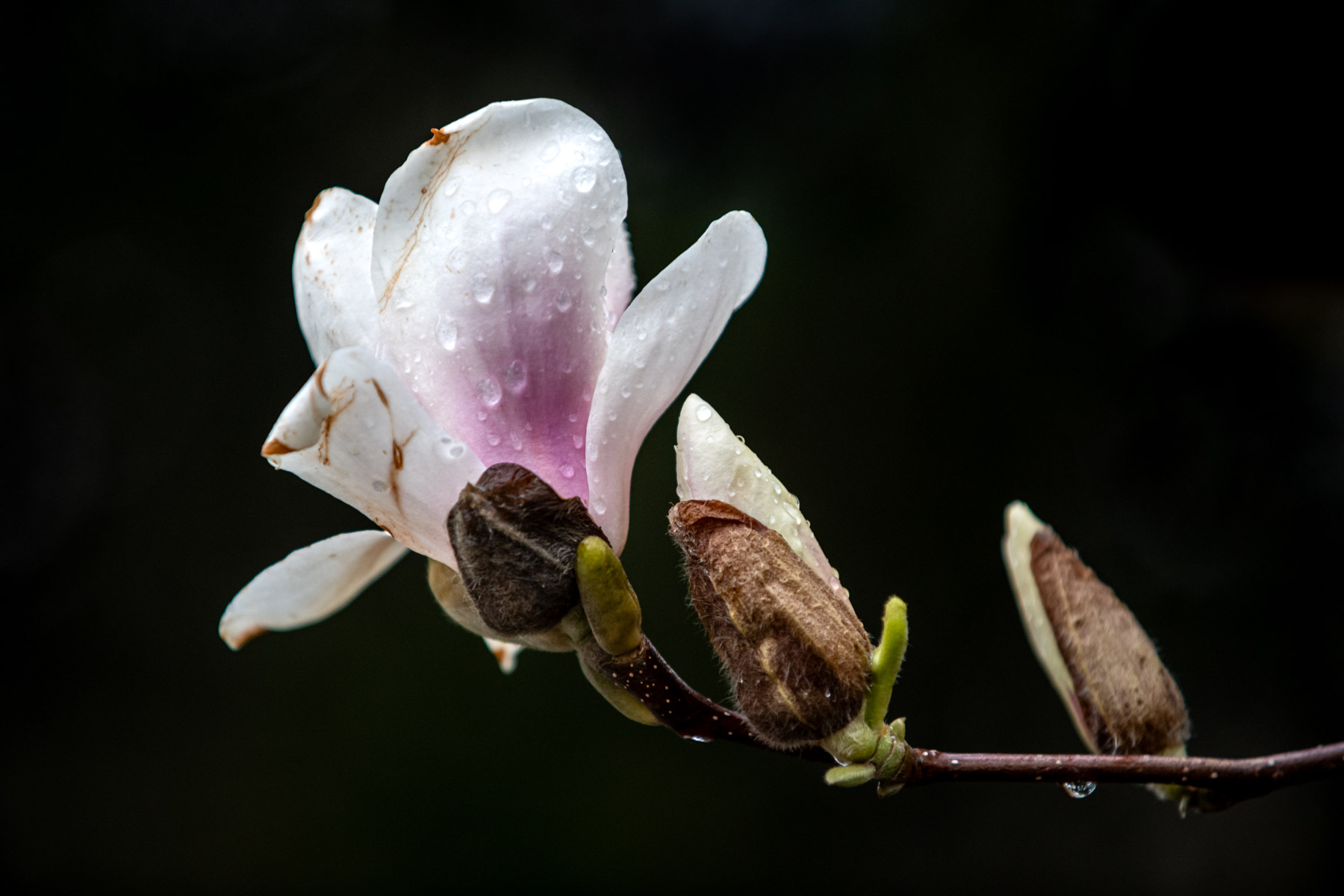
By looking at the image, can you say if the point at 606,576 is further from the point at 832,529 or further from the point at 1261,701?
the point at 1261,701

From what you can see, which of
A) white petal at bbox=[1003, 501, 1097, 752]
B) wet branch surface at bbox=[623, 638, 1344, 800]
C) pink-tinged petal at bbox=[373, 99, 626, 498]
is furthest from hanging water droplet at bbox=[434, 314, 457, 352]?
white petal at bbox=[1003, 501, 1097, 752]

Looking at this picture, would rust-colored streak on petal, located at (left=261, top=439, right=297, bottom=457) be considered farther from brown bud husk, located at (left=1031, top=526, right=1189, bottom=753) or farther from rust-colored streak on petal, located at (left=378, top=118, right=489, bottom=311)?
brown bud husk, located at (left=1031, top=526, right=1189, bottom=753)

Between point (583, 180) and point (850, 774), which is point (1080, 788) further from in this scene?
point (583, 180)

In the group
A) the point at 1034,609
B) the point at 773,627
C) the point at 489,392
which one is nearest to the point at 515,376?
the point at 489,392

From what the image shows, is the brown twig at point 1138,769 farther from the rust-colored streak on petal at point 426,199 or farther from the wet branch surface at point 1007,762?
the rust-colored streak on petal at point 426,199

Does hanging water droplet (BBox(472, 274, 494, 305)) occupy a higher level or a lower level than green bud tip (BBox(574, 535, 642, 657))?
higher

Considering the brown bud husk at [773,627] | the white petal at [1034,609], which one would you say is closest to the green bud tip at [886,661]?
the brown bud husk at [773,627]
